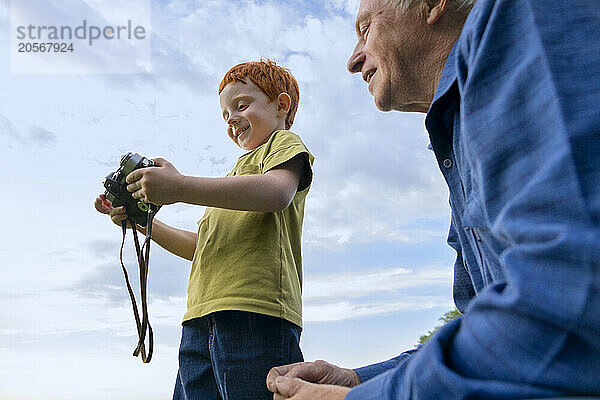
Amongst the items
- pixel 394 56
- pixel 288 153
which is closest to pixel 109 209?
pixel 288 153

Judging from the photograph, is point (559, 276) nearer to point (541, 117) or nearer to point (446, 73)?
point (541, 117)

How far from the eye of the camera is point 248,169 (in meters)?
2.01

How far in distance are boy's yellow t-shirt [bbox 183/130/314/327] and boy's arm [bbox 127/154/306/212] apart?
0.42 ft

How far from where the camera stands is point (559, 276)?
54 cm

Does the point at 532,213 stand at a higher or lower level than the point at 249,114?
lower

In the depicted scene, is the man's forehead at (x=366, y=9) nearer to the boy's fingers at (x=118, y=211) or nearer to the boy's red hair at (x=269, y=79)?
the boy's red hair at (x=269, y=79)

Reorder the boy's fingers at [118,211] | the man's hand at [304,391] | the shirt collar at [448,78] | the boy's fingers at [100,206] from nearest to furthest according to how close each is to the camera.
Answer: the man's hand at [304,391]
the shirt collar at [448,78]
the boy's fingers at [118,211]
the boy's fingers at [100,206]

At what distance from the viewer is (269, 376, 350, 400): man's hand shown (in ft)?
2.55

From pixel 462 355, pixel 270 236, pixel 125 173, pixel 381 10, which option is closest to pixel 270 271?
pixel 270 236

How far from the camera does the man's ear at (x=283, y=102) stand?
88.0 inches

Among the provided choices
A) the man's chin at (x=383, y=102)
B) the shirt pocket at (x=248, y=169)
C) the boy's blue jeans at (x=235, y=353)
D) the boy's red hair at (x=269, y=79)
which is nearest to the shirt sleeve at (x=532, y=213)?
the man's chin at (x=383, y=102)

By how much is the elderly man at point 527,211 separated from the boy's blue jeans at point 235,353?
2.83ft

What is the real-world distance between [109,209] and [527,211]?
1.76m

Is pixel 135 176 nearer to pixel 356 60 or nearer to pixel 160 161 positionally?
pixel 160 161
